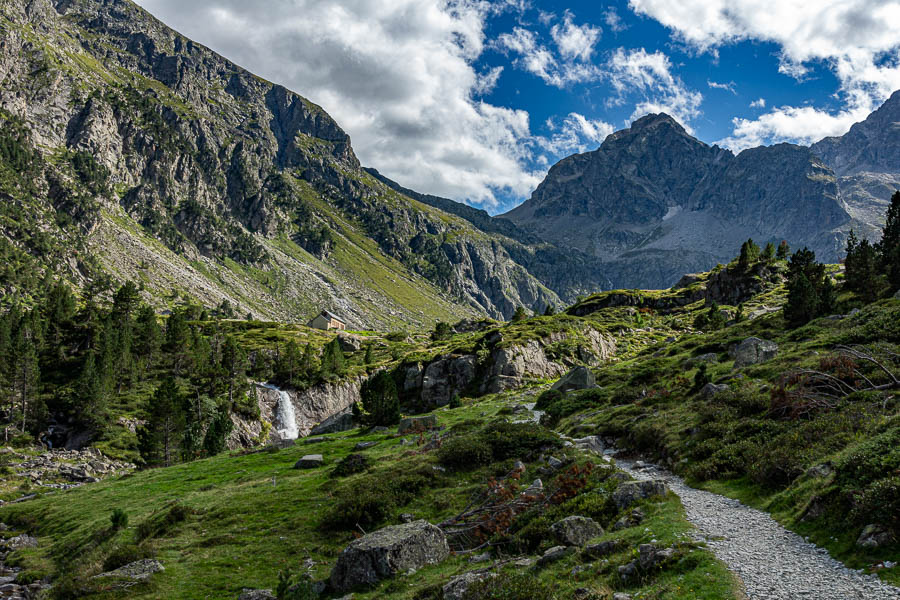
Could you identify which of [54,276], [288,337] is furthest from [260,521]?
[54,276]

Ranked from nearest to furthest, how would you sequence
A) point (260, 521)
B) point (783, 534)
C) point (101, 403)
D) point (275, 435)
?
point (783, 534) < point (260, 521) < point (101, 403) < point (275, 435)

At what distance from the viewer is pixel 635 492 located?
20.0 metres

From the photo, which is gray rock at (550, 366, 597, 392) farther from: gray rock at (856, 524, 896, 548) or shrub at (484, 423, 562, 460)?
gray rock at (856, 524, 896, 548)

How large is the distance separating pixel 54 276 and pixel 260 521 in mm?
230164

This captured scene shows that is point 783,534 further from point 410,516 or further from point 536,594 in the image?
point 410,516

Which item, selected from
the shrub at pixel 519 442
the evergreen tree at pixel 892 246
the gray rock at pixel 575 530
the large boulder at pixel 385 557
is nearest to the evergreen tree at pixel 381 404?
the shrub at pixel 519 442

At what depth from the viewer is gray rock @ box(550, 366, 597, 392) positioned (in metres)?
61.4

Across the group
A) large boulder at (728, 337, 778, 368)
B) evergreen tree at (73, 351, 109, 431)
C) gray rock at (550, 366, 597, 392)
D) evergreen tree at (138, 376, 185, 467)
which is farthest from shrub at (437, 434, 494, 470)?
evergreen tree at (73, 351, 109, 431)

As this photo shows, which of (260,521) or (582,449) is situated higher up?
(582,449)

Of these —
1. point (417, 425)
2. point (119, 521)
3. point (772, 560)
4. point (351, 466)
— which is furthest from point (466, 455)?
point (119, 521)

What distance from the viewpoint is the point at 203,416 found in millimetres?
84688

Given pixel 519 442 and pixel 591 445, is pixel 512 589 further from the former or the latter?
pixel 591 445

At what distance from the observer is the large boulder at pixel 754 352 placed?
150 feet

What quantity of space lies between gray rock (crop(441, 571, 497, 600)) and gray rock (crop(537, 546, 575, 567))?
1847 mm
